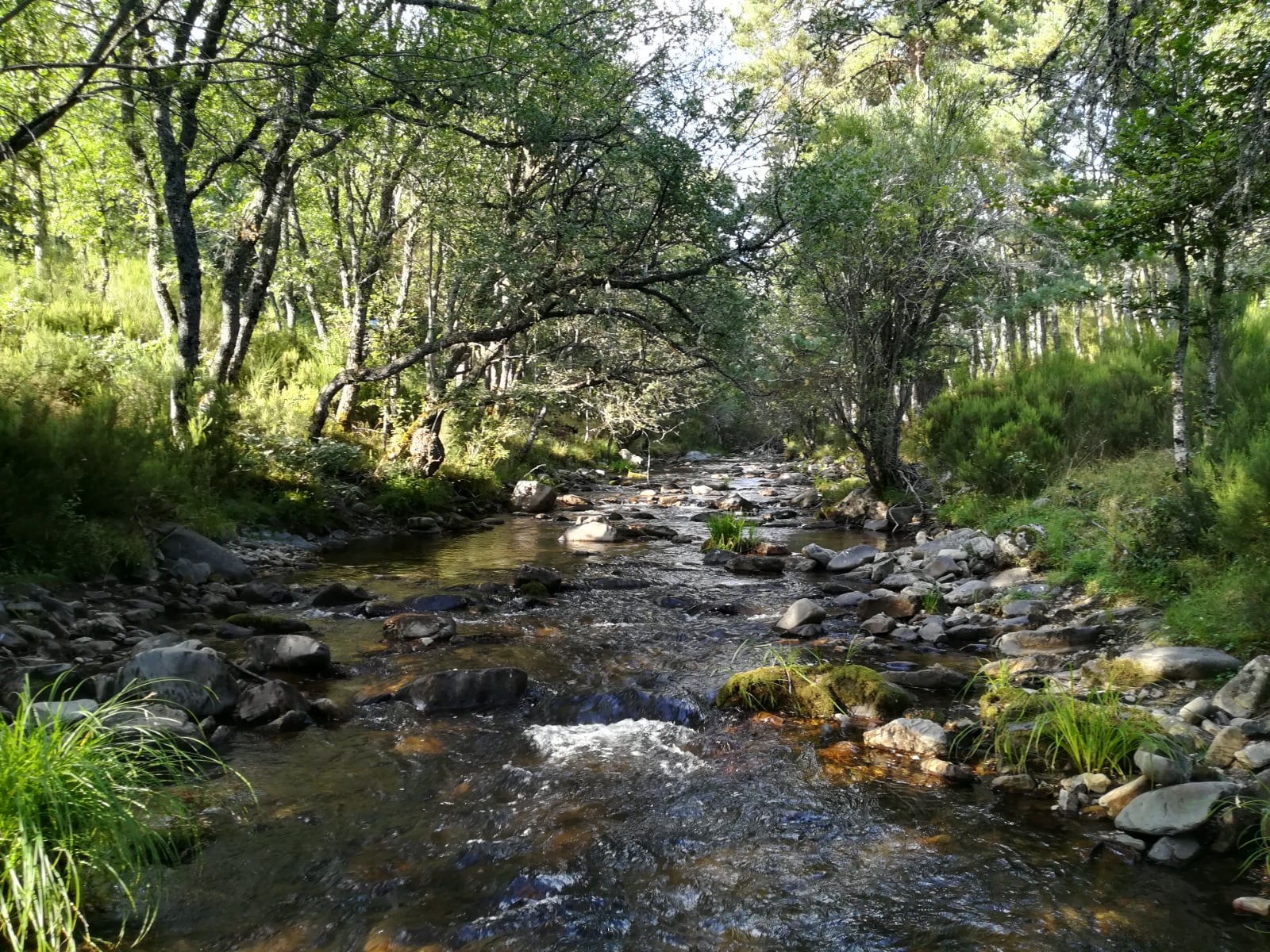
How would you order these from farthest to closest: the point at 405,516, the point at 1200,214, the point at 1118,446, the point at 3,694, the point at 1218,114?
1. the point at 405,516
2. the point at 1118,446
3. the point at 1200,214
4. the point at 1218,114
5. the point at 3,694

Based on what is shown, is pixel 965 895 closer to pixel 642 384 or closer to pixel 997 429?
pixel 997 429

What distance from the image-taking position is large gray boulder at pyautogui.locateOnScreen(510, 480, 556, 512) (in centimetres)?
1912

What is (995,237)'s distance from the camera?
643 inches

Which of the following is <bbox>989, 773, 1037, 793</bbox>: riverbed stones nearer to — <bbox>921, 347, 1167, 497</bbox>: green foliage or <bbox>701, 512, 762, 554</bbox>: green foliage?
<bbox>921, 347, 1167, 497</bbox>: green foliage

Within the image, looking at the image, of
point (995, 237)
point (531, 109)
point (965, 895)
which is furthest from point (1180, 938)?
point (995, 237)

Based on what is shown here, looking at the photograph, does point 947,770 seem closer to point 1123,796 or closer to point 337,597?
point 1123,796

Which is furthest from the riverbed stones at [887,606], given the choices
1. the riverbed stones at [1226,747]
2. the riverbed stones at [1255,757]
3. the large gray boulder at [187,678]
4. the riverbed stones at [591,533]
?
the large gray boulder at [187,678]

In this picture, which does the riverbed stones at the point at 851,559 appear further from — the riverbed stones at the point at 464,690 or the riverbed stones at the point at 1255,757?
the riverbed stones at the point at 1255,757

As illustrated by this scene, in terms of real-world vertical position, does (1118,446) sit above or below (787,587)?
above

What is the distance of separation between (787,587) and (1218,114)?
7256 millimetres

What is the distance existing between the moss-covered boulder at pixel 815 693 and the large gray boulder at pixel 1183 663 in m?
1.89

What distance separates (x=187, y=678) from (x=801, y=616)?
619 centimetres

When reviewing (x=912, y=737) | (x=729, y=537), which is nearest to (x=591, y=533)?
(x=729, y=537)

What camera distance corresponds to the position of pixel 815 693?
6.45 metres
